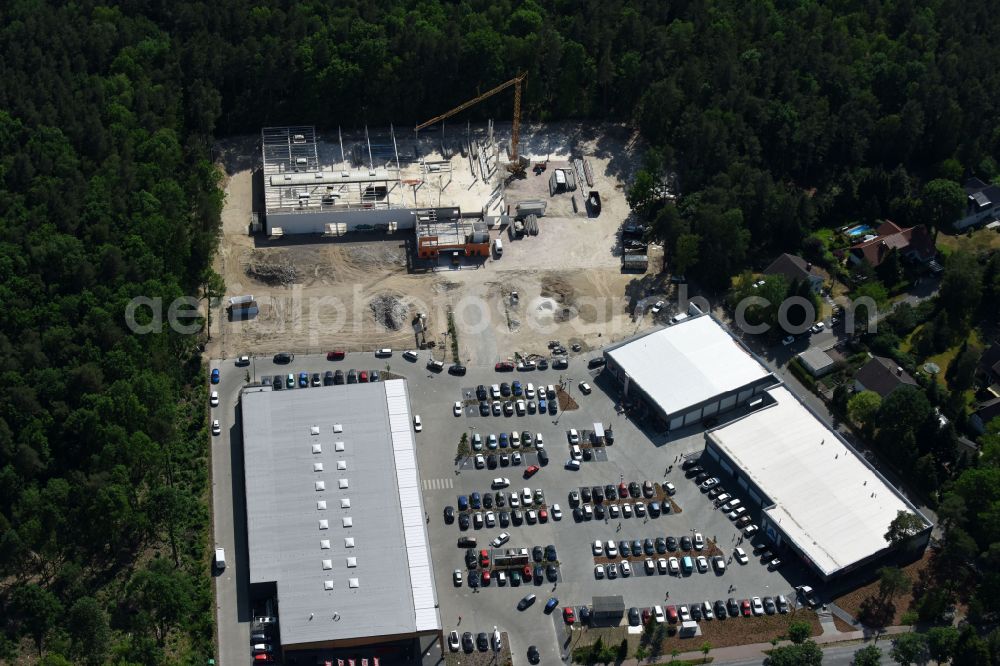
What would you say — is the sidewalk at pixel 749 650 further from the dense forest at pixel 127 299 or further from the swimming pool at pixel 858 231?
the swimming pool at pixel 858 231

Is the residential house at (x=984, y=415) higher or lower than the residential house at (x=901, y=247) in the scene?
lower

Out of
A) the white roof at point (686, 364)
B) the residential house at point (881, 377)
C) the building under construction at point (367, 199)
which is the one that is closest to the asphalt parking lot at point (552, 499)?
the white roof at point (686, 364)

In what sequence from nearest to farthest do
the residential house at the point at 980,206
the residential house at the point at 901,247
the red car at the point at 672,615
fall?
the red car at the point at 672,615, the residential house at the point at 901,247, the residential house at the point at 980,206

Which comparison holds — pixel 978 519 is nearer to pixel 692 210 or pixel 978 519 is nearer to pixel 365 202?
pixel 692 210

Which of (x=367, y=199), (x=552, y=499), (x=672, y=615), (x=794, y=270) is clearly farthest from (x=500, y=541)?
(x=367, y=199)

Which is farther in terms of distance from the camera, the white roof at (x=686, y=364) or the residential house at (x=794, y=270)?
the residential house at (x=794, y=270)

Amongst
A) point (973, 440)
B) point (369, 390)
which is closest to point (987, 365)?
point (973, 440)

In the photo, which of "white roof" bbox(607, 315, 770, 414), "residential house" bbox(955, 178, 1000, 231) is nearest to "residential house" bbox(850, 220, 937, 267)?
"residential house" bbox(955, 178, 1000, 231)
